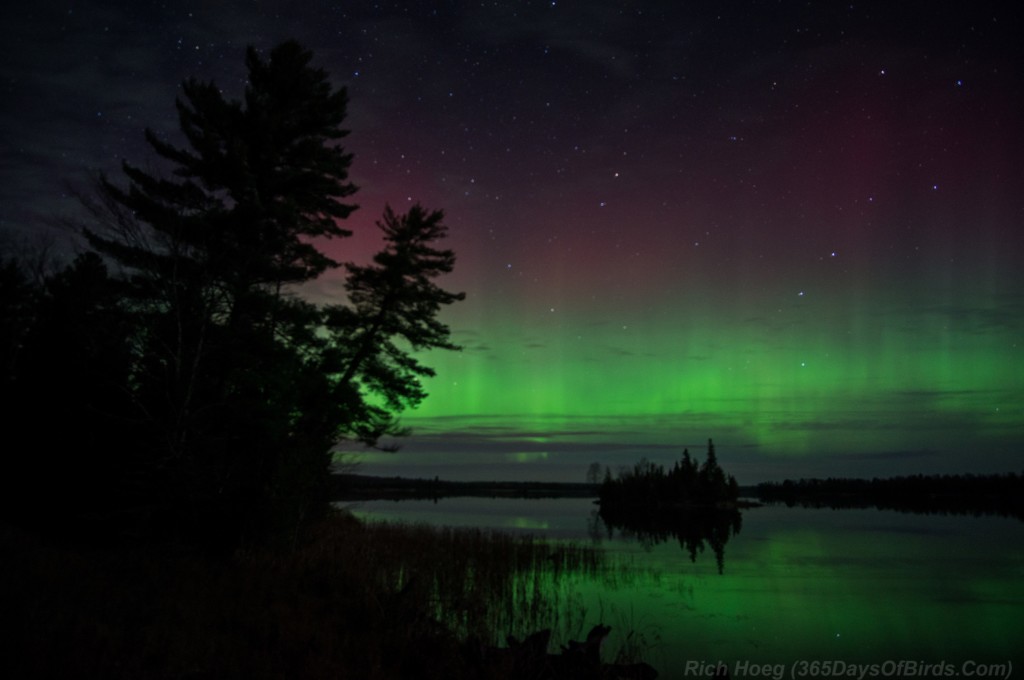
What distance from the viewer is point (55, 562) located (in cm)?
1281

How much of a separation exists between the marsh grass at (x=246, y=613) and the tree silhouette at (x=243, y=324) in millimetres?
2416

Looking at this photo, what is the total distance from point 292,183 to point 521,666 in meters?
20.4

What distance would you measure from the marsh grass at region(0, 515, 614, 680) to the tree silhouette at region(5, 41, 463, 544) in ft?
7.93

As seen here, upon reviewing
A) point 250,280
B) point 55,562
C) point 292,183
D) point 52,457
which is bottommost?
point 55,562

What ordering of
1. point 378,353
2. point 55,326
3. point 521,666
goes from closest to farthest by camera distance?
point 521,666, point 55,326, point 378,353

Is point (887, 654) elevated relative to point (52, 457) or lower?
lower

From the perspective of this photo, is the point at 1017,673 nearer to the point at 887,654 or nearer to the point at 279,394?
the point at 887,654

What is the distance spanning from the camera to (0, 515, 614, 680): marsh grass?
8.51 meters

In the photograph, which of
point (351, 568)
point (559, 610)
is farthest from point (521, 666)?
point (351, 568)

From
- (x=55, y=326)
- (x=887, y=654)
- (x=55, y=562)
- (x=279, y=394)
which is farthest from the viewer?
(x=55, y=326)

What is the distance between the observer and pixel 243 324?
2172cm

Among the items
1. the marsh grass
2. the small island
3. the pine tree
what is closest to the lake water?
the marsh grass

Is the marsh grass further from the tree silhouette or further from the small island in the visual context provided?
the small island

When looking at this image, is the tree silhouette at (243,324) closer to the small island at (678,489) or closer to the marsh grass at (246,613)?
the marsh grass at (246,613)
